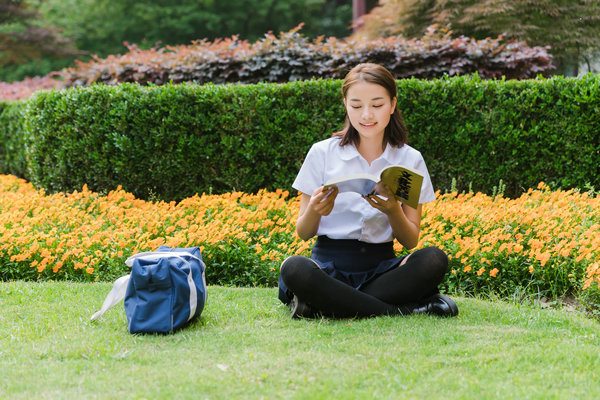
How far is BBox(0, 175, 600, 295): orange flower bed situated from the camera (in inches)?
141

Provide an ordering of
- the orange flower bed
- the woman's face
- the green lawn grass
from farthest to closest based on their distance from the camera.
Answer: the orange flower bed < the woman's face < the green lawn grass

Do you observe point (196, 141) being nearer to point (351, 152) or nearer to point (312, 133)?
point (312, 133)

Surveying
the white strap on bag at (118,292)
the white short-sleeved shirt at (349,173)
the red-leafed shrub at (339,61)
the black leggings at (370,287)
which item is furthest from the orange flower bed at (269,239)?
the red-leafed shrub at (339,61)

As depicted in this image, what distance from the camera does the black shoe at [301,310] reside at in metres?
3.00

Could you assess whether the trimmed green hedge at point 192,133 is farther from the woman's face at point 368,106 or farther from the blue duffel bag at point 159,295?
the blue duffel bag at point 159,295

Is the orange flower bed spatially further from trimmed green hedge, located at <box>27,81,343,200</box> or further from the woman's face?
the woman's face

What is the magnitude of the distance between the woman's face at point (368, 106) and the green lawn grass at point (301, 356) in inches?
37.8

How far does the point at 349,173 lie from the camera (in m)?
3.13

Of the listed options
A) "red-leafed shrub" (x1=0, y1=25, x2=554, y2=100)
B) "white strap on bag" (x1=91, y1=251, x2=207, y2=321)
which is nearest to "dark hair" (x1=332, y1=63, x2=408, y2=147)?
"white strap on bag" (x1=91, y1=251, x2=207, y2=321)

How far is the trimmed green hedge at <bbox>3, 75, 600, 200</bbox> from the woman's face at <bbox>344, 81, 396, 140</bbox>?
271 centimetres

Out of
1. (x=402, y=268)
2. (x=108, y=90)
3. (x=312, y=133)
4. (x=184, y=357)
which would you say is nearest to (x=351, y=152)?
(x=402, y=268)

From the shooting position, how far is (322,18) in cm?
2092

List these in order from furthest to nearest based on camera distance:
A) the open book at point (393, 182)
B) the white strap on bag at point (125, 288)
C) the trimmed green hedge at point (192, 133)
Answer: the trimmed green hedge at point (192, 133)
the white strap on bag at point (125, 288)
the open book at point (393, 182)

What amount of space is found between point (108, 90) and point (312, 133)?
2079 mm
